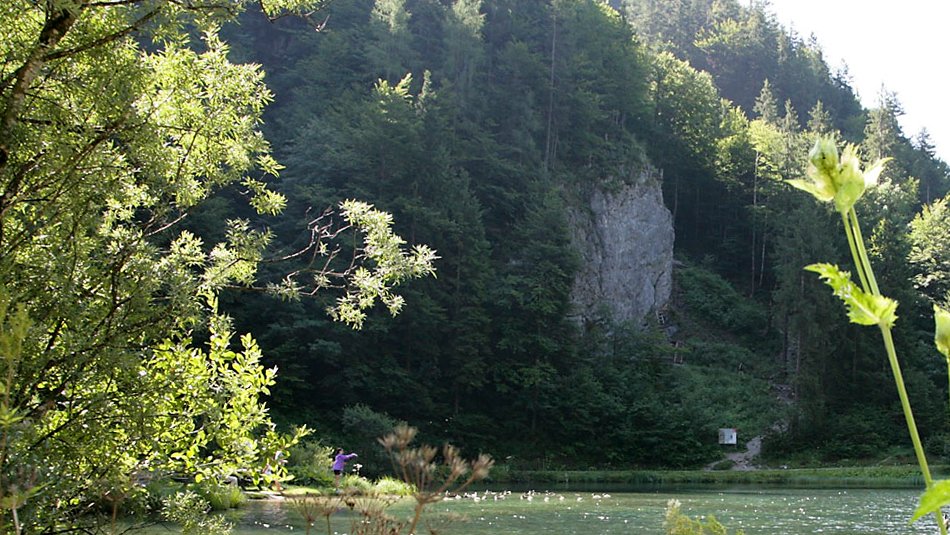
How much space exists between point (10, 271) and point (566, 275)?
118 ft

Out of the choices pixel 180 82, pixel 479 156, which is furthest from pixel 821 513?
pixel 479 156

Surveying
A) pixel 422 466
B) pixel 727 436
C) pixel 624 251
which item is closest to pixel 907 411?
pixel 422 466

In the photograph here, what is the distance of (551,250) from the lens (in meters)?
40.8

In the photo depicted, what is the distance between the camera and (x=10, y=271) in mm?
5066

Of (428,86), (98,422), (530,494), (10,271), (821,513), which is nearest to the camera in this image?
(10,271)

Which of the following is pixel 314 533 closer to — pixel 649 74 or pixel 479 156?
pixel 479 156

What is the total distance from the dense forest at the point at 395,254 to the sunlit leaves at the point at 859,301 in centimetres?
155

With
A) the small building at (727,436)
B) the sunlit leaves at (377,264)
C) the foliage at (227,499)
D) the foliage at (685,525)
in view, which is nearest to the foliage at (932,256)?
the small building at (727,436)

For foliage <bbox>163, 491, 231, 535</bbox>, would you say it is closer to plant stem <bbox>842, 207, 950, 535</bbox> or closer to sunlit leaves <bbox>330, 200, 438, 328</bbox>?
sunlit leaves <bbox>330, 200, 438, 328</bbox>

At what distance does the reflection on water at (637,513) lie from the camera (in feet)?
48.9

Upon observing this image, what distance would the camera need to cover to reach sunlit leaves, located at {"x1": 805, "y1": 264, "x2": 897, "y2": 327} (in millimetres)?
1437

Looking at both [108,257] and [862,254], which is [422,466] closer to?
[862,254]

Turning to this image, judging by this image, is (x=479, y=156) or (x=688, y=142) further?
(x=688, y=142)

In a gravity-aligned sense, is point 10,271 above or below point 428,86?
below
